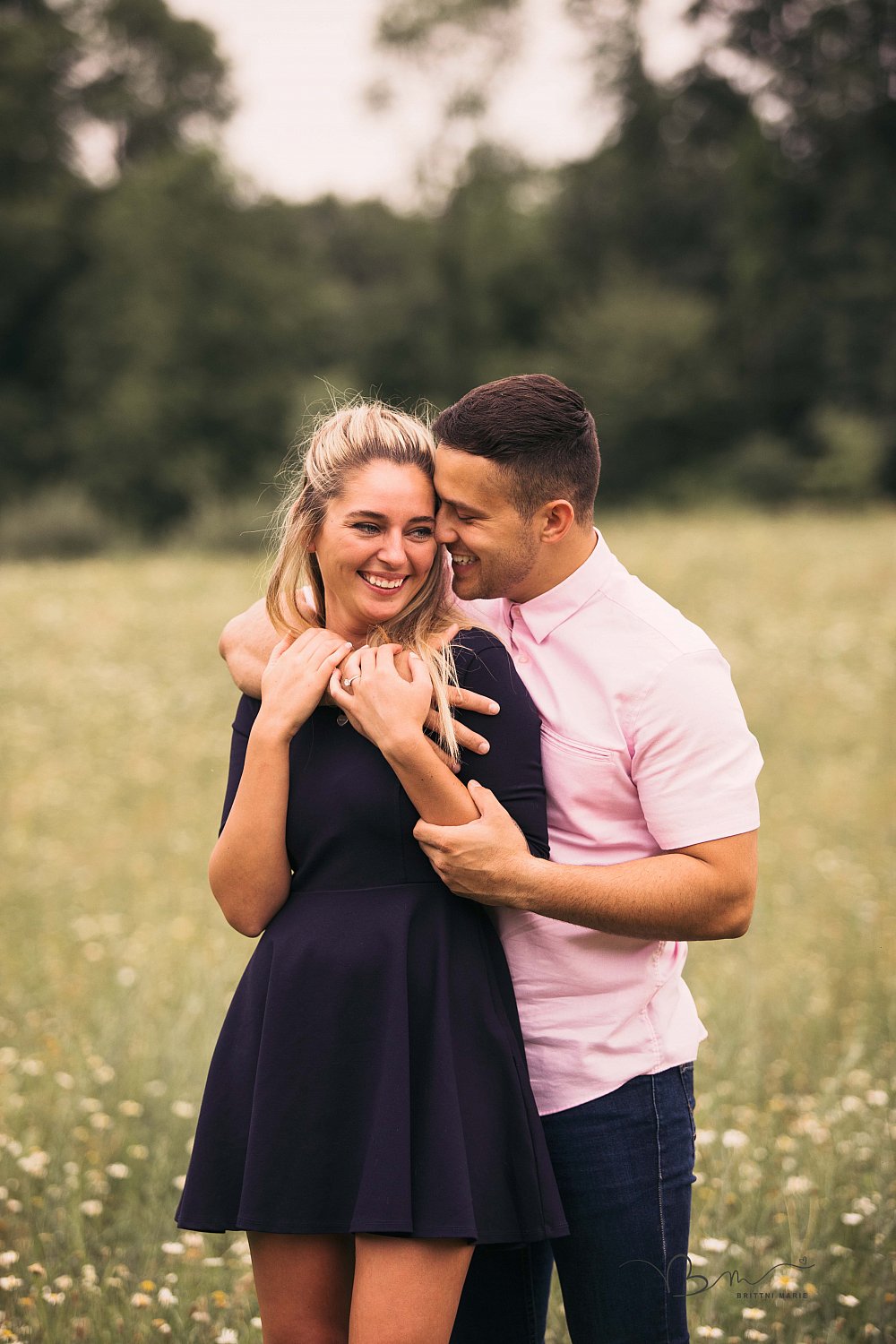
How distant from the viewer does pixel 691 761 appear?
8.00 feet

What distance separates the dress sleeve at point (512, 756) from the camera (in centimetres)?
252

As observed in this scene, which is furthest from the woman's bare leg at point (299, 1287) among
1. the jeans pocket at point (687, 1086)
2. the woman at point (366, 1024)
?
the jeans pocket at point (687, 1086)

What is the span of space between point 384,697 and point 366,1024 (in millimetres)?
610

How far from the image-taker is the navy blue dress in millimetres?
2381

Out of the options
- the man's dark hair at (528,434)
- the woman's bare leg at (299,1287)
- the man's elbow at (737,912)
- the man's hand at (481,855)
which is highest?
the man's dark hair at (528,434)

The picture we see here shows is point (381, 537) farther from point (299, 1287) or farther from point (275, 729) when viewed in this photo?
point (299, 1287)

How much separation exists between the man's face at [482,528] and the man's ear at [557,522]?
0.02 m

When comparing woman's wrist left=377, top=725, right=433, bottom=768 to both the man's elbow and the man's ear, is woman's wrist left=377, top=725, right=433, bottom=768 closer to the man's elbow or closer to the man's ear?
the man's ear

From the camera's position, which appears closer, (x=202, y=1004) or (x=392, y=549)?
(x=392, y=549)

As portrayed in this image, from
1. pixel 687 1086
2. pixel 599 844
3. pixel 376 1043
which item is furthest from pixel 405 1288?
pixel 599 844

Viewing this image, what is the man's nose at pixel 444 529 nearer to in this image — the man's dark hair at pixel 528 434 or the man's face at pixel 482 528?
the man's face at pixel 482 528

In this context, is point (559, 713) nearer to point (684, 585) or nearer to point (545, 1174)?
point (545, 1174)

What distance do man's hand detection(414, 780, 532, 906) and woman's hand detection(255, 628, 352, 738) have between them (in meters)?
0.32

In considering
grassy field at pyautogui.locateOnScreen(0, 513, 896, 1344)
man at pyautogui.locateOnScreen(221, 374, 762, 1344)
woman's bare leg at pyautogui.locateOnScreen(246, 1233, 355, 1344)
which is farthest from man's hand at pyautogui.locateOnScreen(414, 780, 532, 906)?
grassy field at pyautogui.locateOnScreen(0, 513, 896, 1344)
